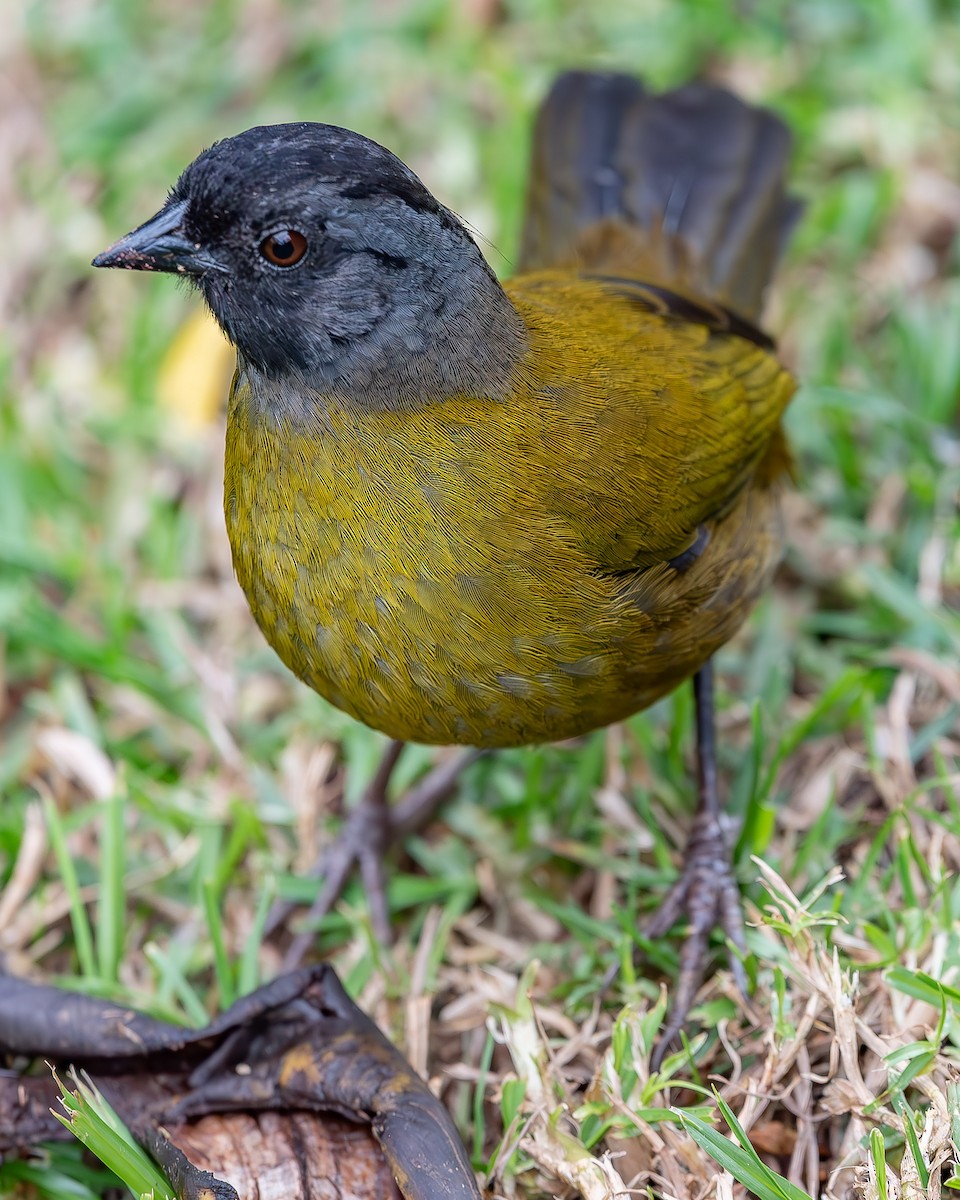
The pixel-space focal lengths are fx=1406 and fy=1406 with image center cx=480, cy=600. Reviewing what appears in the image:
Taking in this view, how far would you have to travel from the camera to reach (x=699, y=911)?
12.3ft

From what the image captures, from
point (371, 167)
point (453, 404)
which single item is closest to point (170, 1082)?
point (453, 404)

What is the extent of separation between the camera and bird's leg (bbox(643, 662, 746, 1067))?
3.65 m

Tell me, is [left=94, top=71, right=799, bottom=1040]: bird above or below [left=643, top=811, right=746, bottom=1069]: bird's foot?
above

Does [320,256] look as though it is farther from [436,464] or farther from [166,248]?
[436,464]

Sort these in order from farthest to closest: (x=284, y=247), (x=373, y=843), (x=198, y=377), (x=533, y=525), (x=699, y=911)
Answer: (x=198, y=377)
(x=373, y=843)
(x=699, y=911)
(x=533, y=525)
(x=284, y=247)

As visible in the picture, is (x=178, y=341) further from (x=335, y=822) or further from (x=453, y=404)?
(x=453, y=404)

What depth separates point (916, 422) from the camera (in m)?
4.78

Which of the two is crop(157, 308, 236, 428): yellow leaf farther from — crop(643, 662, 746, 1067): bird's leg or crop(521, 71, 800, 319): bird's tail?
crop(643, 662, 746, 1067): bird's leg

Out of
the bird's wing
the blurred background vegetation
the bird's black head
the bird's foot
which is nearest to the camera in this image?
the bird's black head

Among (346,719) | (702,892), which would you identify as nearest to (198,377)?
(346,719)

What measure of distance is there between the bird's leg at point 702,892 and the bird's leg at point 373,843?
75 centimetres

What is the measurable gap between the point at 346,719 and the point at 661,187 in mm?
2047

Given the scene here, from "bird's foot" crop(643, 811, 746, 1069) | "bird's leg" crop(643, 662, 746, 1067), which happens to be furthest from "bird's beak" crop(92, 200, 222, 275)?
"bird's foot" crop(643, 811, 746, 1069)

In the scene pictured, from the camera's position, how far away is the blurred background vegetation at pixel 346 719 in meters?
3.91
